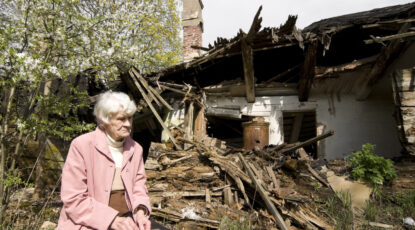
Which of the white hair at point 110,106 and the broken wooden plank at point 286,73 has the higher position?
the broken wooden plank at point 286,73

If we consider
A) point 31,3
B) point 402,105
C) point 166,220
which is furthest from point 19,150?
point 402,105

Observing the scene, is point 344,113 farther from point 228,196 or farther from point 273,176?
point 228,196

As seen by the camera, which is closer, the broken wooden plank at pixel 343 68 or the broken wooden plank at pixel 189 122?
the broken wooden plank at pixel 343 68

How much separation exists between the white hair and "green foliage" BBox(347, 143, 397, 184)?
479 cm

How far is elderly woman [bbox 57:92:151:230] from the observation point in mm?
1718

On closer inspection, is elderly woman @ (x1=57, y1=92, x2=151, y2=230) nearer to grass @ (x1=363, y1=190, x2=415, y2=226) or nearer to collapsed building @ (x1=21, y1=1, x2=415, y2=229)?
collapsed building @ (x1=21, y1=1, x2=415, y2=229)

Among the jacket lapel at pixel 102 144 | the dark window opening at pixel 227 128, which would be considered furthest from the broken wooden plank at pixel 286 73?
the jacket lapel at pixel 102 144

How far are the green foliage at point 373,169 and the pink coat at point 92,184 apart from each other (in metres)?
4.58

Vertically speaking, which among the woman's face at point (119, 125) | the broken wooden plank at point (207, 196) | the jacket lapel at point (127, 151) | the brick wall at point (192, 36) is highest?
the brick wall at point (192, 36)

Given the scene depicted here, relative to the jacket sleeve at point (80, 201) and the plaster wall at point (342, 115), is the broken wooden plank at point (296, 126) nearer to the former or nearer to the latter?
the plaster wall at point (342, 115)

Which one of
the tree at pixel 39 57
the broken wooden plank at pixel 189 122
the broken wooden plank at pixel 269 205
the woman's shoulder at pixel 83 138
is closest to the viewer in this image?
the woman's shoulder at pixel 83 138

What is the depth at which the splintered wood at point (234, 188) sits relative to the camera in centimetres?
358

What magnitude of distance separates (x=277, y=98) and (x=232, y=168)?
3.26 m

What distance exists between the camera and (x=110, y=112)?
1.95 metres
